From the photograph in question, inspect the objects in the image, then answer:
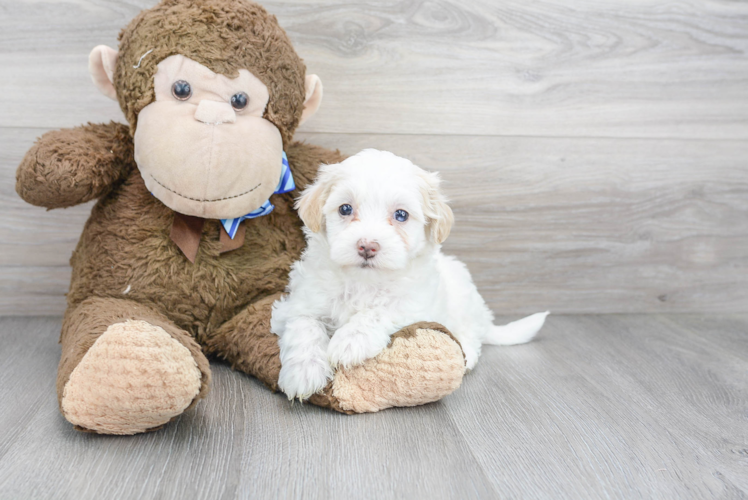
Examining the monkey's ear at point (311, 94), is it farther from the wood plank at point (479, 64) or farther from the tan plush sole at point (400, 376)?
the tan plush sole at point (400, 376)

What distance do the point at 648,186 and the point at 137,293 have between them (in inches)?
64.5

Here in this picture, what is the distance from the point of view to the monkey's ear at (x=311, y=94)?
4.74 feet

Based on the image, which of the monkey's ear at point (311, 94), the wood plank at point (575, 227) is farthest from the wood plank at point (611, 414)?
the monkey's ear at point (311, 94)

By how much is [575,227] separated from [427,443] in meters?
1.15

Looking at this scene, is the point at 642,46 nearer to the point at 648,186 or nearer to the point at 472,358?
the point at 648,186

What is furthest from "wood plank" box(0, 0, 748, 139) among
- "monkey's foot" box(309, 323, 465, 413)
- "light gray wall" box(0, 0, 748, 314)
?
"monkey's foot" box(309, 323, 465, 413)

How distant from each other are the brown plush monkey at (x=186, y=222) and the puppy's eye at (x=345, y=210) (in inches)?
7.7

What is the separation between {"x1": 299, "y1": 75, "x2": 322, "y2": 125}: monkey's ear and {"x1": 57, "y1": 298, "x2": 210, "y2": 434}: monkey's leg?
2.21 ft

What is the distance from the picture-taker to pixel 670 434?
3.93 ft

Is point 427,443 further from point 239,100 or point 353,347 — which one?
point 239,100

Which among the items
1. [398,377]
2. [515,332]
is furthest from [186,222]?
[515,332]

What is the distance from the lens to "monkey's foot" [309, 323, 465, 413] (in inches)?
46.8

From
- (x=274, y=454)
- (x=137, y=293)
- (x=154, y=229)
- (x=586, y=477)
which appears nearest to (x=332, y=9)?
(x=154, y=229)

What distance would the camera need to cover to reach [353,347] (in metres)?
1.20
